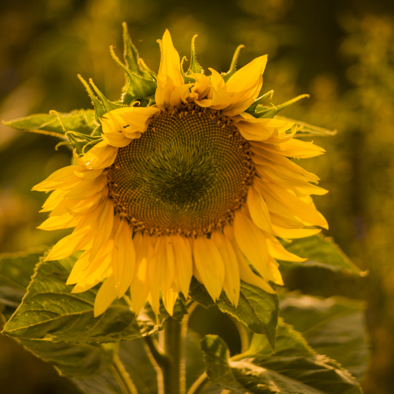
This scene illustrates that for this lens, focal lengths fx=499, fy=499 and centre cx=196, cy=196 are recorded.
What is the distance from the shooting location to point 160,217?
0.90 m

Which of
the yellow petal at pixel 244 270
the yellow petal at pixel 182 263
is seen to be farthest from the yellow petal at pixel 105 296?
the yellow petal at pixel 244 270

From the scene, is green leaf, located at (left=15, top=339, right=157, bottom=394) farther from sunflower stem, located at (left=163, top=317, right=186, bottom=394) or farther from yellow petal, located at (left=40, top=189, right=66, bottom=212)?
yellow petal, located at (left=40, top=189, right=66, bottom=212)

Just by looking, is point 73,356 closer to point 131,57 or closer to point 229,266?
point 229,266

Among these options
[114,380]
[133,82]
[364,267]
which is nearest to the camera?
[133,82]

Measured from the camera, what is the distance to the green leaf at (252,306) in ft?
2.47

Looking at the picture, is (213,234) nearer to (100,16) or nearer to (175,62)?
(175,62)

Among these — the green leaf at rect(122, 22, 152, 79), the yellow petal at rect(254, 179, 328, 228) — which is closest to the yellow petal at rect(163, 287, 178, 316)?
the yellow petal at rect(254, 179, 328, 228)

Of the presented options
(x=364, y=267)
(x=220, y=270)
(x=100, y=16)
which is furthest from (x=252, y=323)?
(x=100, y=16)

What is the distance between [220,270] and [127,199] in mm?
202

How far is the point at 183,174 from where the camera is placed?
854 millimetres

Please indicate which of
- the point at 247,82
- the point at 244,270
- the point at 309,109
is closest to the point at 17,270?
the point at 244,270

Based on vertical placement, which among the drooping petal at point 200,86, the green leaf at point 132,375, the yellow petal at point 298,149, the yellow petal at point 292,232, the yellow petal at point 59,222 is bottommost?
the green leaf at point 132,375

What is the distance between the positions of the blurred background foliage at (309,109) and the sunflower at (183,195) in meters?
0.18

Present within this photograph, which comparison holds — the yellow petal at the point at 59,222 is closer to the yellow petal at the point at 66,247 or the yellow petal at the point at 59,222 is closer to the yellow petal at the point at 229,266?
the yellow petal at the point at 66,247
